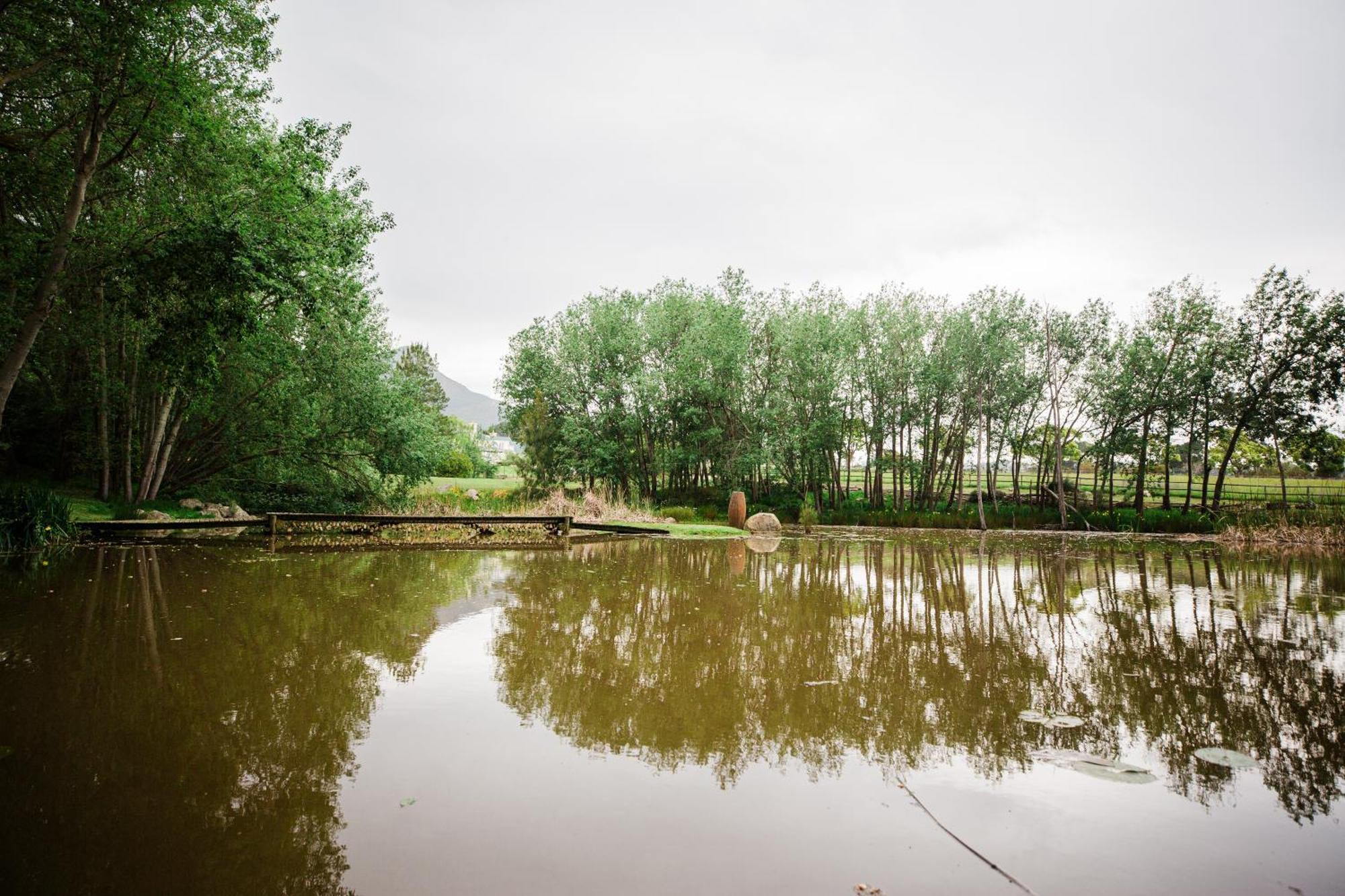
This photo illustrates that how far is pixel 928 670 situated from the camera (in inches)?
198

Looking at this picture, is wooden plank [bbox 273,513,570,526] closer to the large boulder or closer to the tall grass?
the tall grass

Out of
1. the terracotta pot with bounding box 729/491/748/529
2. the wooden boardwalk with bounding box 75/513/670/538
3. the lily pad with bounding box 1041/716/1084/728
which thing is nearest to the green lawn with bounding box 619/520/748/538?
the wooden boardwalk with bounding box 75/513/670/538

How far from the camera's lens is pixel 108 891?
2.13 m

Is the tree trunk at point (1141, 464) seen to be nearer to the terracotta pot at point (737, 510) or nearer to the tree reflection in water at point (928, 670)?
the terracotta pot at point (737, 510)

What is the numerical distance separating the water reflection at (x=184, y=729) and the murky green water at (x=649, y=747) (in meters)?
0.02

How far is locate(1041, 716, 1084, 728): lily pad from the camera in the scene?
386 cm

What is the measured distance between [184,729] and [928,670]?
15.7 feet

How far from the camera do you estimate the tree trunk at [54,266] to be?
945 centimetres

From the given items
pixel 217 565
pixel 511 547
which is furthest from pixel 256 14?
pixel 511 547

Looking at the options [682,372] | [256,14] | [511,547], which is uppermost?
[256,14]

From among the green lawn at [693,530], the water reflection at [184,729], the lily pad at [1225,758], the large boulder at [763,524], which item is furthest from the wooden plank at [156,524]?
the lily pad at [1225,758]

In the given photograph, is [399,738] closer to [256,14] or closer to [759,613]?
[759,613]

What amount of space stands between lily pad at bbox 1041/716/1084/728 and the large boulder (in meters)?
17.3

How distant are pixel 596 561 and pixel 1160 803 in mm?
9550
